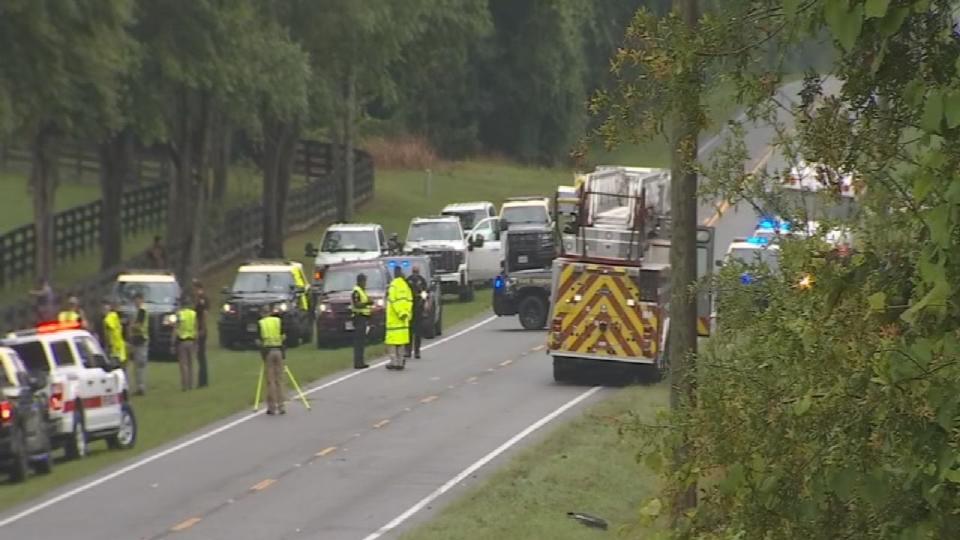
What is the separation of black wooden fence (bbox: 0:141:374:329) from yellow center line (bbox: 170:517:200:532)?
65.8 feet

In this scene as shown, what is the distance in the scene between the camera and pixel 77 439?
25812 millimetres

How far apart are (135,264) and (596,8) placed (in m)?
43.4

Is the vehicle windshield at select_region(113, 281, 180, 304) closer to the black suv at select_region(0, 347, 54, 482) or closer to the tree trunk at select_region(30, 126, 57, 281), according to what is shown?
the tree trunk at select_region(30, 126, 57, 281)

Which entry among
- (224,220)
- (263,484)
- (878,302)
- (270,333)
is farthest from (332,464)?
(224,220)

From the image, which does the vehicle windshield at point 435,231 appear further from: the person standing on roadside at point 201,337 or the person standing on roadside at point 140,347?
the person standing on roadside at point 140,347

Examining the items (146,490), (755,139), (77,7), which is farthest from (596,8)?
(146,490)

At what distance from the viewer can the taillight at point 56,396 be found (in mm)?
25141

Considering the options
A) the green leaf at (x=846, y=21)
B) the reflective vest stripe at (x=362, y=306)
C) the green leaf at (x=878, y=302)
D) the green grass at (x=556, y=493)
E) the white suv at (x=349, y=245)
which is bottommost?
the green grass at (x=556, y=493)

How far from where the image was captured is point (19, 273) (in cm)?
5066

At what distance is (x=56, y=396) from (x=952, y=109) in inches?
824

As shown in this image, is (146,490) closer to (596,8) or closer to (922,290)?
(922,290)

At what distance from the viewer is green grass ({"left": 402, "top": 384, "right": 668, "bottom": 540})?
61.8ft

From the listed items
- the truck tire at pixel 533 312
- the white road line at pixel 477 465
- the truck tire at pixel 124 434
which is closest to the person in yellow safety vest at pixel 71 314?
the truck tire at pixel 124 434

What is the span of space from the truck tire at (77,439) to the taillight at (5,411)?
8.41 feet
